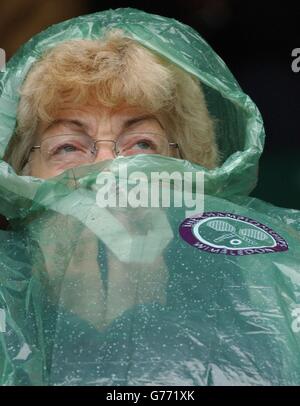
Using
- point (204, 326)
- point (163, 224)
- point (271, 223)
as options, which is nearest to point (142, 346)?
point (204, 326)

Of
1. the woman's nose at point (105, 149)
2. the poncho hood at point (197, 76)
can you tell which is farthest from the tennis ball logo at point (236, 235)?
the woman's nose at point (105, 149)

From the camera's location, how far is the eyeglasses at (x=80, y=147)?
1.78 metres

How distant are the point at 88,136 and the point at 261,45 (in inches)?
41.8

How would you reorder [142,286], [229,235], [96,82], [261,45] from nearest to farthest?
[142,286], [229,235], [96,82], [261,45]

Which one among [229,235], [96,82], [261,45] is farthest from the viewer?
[261,45]

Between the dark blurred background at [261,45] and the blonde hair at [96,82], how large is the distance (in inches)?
32.1

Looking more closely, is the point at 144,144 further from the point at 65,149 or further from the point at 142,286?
the point at 142,286

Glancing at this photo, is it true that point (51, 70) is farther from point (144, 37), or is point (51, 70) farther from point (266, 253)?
point (266, 253)

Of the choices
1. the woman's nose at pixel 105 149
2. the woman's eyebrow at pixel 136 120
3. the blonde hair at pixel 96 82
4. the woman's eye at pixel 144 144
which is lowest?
the woman's nose at pixel 105 149

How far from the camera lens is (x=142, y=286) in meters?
1.38

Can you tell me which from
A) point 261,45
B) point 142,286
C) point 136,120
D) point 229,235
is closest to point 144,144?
point 136,120

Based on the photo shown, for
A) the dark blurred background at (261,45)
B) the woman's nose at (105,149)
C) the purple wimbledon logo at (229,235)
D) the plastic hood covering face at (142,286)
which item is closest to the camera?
the plastic hood covering face at (142,286)

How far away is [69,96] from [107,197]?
0.32 meters

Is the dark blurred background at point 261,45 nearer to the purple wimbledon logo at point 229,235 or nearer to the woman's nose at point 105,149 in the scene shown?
the woman's nose at point 105,149
